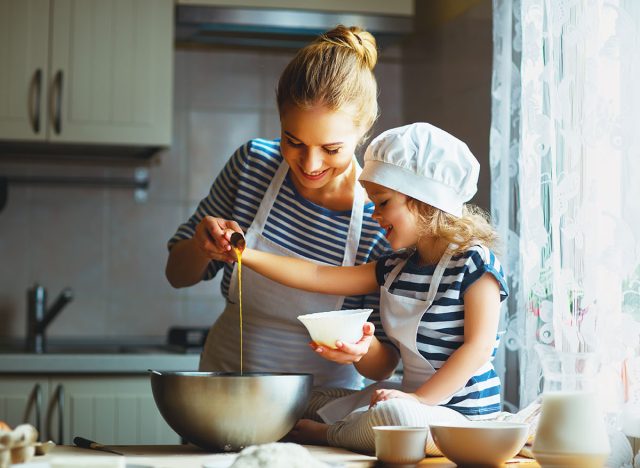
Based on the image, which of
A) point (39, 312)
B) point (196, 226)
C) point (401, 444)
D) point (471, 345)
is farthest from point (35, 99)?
point (401, 444)

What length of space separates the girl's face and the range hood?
1423 mm

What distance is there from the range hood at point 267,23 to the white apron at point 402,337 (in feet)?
4.75

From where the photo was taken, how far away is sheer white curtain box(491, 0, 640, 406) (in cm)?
161

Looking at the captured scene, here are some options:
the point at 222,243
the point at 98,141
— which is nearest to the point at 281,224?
the point at 222,243

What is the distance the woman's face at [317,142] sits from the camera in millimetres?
1584

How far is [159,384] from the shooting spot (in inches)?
50.7

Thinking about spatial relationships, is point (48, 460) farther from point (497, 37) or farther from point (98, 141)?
point (98, 141)

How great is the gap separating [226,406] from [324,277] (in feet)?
1.54

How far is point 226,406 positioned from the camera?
125 centimetres

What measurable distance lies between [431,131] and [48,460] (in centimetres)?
81

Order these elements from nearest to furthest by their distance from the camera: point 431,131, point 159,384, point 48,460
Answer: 1. point 48,460
2. point 159,384
3. point 431,131

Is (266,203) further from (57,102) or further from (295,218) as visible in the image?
(57,102)

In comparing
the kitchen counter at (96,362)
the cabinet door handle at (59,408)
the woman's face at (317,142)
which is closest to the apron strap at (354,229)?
the woman's face at (317,142)

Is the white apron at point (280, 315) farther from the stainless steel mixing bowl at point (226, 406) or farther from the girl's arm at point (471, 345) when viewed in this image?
the stainless steel mixing bowl at point (226, 406)
